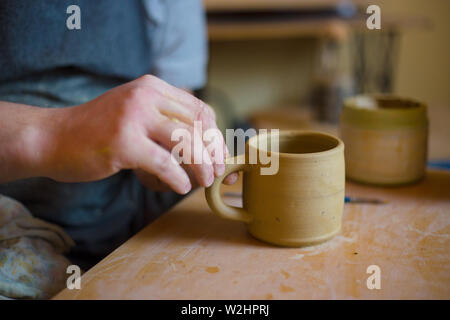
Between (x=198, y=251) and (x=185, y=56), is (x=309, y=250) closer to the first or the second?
(x=198, y=251)

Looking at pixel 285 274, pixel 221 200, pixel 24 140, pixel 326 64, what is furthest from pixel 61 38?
pixel 326 64

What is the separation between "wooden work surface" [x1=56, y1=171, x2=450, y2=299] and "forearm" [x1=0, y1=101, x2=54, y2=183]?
0.13 metres

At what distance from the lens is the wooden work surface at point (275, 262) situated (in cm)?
42

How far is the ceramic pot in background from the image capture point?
0.65 meters

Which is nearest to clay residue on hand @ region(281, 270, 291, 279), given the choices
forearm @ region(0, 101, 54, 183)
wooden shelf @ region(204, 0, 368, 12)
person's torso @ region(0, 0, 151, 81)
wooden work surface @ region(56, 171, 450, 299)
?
wooden work surface @ region(56, 171, 450, 299)

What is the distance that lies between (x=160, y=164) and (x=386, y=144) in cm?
37

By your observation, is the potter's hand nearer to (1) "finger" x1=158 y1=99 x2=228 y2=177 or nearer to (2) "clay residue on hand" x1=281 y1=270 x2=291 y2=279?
(1) "finger" x1=158 y1=99 x2=228 y2=177

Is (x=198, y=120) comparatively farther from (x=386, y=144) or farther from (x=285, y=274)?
(x=386, y=144)

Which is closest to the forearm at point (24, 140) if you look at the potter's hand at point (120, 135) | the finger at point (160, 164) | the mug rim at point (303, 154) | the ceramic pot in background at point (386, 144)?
the potter's hand at point (120, 135)

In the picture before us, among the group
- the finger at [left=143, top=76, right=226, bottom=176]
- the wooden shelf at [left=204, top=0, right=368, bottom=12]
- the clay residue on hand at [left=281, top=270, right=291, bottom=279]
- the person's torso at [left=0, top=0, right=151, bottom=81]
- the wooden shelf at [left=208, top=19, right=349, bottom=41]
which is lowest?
the clay residue on hand at [left=281, top=270, right=291, bottom=279]

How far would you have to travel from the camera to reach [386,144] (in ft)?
2.15

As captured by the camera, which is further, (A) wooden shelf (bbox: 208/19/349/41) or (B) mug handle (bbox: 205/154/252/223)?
(A) wooden shelf (bbox: 208/19/349/41)

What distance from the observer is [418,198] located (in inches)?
25.0
